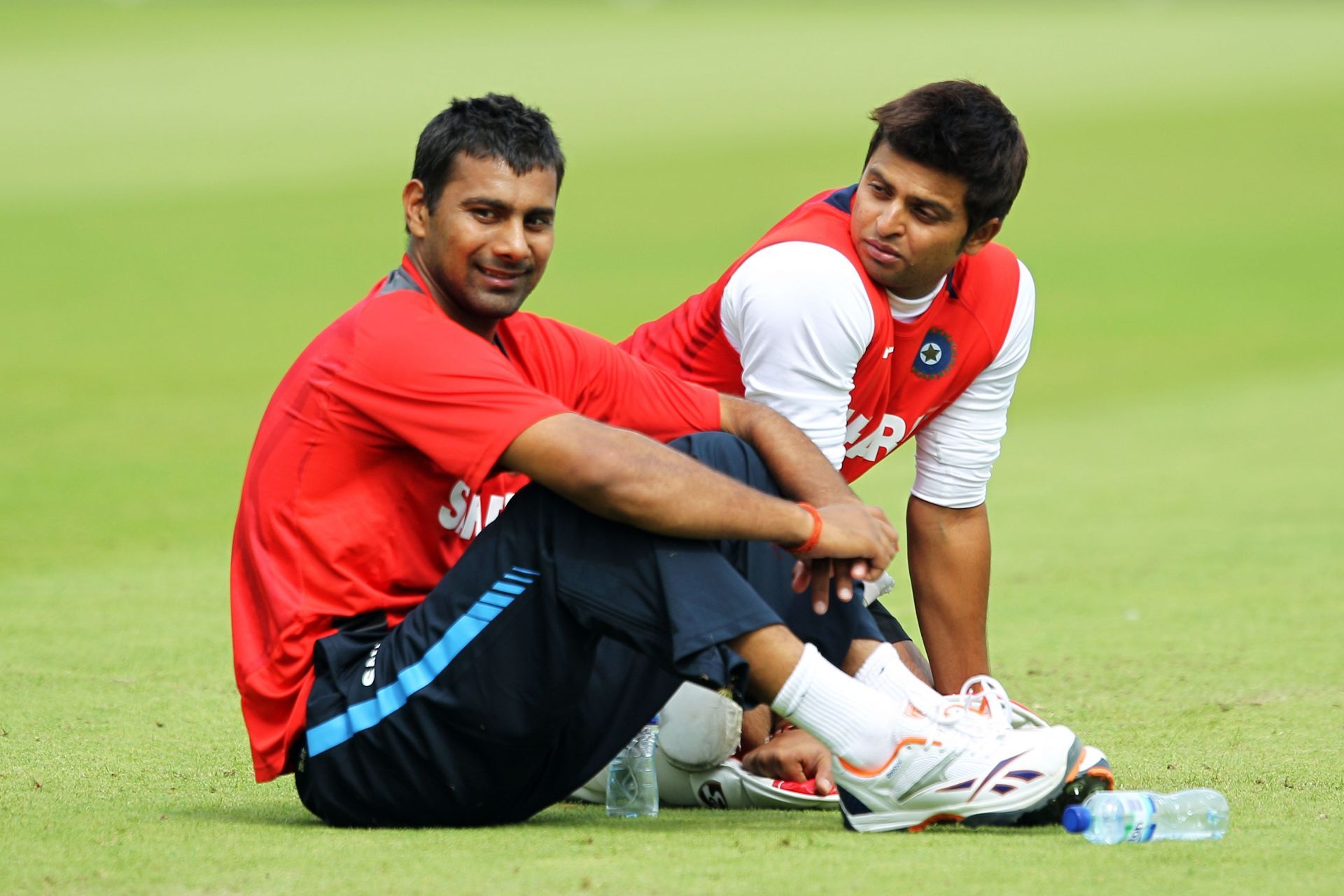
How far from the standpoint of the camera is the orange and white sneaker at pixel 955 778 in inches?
123

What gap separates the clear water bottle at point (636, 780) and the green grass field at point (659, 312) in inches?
3.0

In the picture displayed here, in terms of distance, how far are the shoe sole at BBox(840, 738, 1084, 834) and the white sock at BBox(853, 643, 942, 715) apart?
20 centimetres

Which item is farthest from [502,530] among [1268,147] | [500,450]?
[1268,147]

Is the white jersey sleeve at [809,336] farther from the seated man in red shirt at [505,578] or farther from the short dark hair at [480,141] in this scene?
the short dark hair at [480,141]

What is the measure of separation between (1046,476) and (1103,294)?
9.99m

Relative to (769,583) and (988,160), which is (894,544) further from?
(988,160)

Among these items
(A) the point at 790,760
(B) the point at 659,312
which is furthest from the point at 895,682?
(B) the point at 659,312

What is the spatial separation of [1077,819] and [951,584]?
4.78ft

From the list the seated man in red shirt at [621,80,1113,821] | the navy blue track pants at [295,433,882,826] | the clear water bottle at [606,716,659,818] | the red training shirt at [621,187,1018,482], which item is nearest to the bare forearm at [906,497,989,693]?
the seated man in red shirt at [621,80,1113,821]

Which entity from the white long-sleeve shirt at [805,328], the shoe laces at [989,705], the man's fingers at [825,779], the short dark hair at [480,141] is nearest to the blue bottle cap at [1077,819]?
the shoe laces at [989,705]

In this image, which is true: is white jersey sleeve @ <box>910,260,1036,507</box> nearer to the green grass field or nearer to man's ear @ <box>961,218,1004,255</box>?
man's ear @ <box>961,218,1004,255</box>

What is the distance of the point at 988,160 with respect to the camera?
13.8 ft

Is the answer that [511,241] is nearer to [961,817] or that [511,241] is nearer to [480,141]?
[480,141]

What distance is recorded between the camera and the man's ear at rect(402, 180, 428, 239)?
358 centimetres
